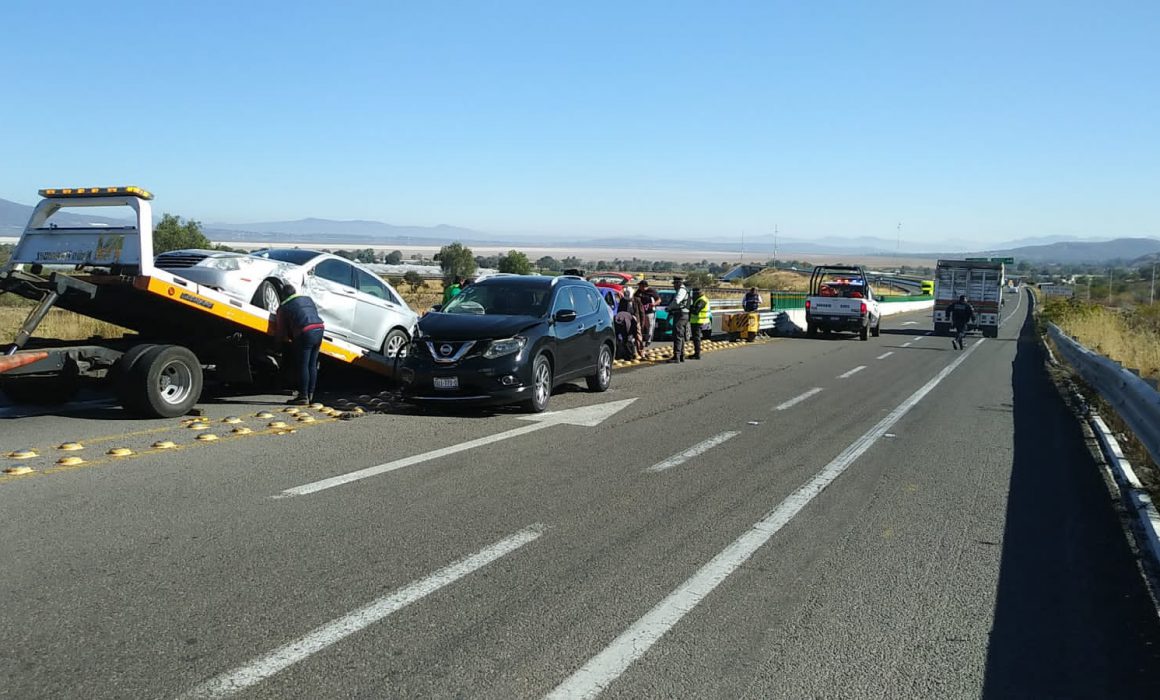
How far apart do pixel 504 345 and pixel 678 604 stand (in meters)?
6.76

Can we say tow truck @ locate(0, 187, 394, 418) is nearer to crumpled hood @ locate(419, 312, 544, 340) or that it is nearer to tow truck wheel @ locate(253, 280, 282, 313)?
tow truck wheel @ locate(253, 280, 282, 313)

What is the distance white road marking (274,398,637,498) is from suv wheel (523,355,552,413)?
6.3 inches

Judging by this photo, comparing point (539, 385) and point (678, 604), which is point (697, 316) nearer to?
point (539, 385)

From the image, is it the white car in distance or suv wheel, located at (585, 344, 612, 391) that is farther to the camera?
suv wheel, located at (585, 344, 612, 391)

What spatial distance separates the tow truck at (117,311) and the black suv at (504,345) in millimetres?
2052

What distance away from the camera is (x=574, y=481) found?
784 cm

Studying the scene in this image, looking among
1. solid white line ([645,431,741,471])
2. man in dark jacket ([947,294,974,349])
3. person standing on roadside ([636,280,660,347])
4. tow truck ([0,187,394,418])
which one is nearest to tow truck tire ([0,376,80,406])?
tow truck ([0,187,394,418])

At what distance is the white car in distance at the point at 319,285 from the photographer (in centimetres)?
1152

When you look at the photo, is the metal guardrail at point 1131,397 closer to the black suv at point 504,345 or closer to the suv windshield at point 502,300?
the black suv at point 504,345

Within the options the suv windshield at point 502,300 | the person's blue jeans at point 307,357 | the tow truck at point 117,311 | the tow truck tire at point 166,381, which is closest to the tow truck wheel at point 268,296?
the tow truck at point 117,311

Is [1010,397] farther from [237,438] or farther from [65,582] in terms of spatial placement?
[65,582]

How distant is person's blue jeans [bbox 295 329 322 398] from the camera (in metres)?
11.4

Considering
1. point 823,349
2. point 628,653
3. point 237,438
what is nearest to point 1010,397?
point 823,349

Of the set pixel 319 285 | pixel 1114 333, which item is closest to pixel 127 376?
pixel 319 285
